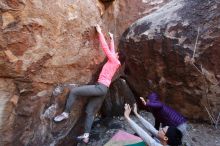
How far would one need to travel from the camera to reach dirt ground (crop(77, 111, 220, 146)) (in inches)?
230

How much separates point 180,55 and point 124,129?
1.74m

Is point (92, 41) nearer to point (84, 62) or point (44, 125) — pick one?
point (84, 62)

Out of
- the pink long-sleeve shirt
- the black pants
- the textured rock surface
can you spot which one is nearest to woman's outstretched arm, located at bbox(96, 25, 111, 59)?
the pink long-sleeve shirt

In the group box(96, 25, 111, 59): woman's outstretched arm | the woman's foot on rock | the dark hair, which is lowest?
the woman's foot on rock

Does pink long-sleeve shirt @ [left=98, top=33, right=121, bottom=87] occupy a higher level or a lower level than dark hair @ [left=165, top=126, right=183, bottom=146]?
higher

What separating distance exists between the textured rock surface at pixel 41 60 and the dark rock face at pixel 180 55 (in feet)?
3.67

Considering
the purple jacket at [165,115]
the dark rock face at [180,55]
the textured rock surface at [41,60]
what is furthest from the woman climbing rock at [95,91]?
the dark rock face at [180,55]

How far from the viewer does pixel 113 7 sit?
661 cm

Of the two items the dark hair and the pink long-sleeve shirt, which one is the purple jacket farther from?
the pink long-sleeve shirt

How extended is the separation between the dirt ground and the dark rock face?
0.23 metres

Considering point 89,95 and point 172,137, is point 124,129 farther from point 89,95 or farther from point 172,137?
point 172,137

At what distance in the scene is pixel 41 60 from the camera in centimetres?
491

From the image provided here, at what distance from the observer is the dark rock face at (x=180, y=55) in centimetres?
567

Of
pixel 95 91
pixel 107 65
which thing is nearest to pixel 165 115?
pixel 95 91
